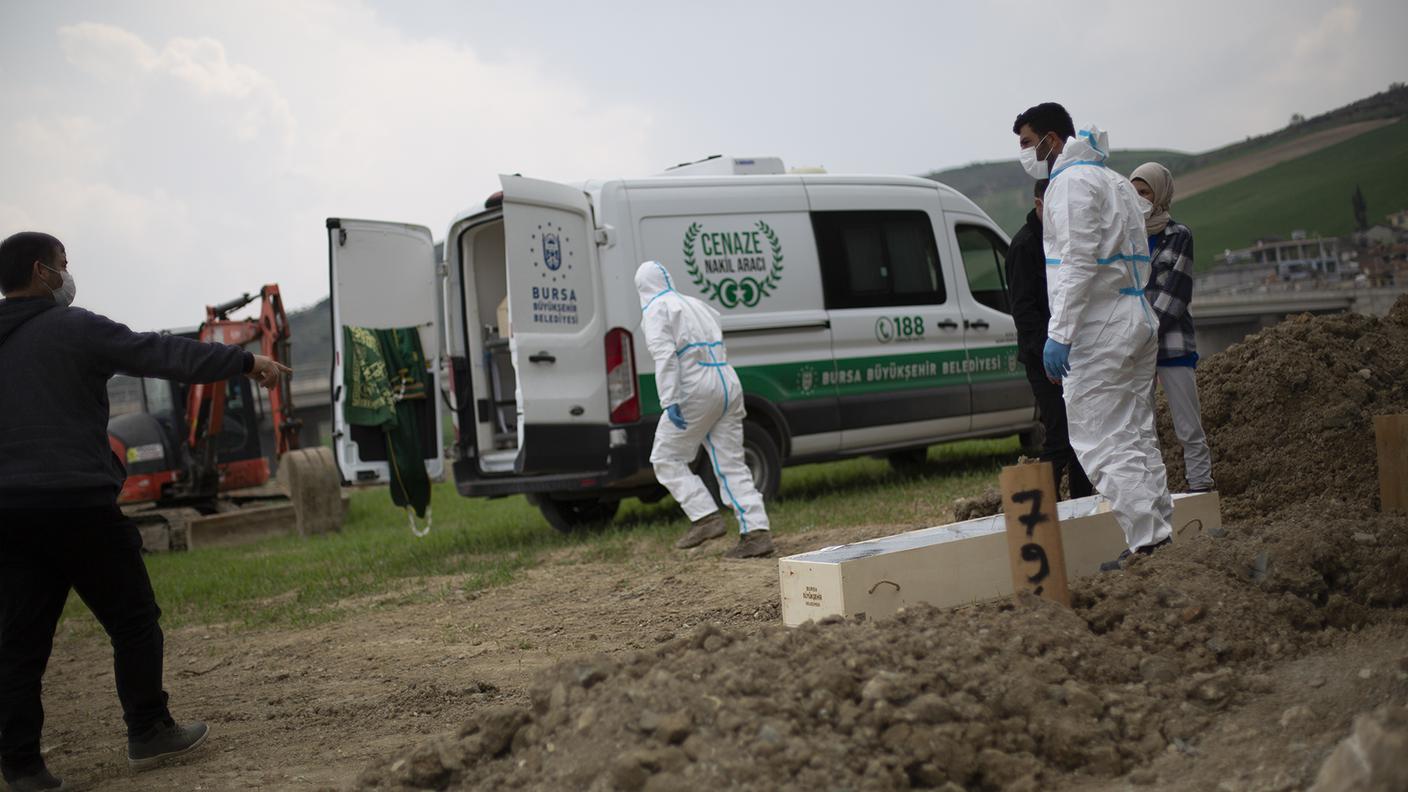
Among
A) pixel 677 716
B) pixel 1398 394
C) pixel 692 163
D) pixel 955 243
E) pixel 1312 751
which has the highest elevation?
pixel 692 163

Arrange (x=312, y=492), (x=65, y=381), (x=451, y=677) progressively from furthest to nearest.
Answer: (x=312, y=492) → (x=451, y=677) → (x=65, y=381)

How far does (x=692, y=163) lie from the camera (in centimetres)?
987

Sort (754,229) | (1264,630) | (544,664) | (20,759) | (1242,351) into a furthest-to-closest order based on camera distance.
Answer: (754,229)
(1242,351)
(544,664)
(20,759)
(1264,630)

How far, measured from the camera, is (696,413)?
7531 mm

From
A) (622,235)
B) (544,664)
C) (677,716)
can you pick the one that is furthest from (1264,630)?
(622,235)

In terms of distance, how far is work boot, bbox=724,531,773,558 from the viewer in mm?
7242

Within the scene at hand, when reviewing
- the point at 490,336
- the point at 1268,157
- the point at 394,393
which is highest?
the point at 1268,157

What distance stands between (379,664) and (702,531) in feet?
8.45

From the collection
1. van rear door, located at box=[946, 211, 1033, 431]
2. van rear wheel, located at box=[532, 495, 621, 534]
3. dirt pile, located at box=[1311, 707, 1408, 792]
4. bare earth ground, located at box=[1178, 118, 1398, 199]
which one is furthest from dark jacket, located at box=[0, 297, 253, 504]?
bare earth ground, located at box=[1178, 118, 1398, 199]

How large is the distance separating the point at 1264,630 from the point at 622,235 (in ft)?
18.3

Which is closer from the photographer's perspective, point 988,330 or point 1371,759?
point 1371,759

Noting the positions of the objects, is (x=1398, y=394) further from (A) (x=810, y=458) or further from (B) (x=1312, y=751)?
(B) (x=1312, y=751)

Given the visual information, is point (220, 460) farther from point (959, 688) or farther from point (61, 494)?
point (959, 688)

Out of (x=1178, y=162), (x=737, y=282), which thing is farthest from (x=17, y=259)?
(x=1178, y=162)
